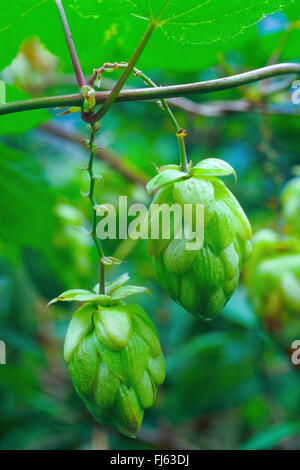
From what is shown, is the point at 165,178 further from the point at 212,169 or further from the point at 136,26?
the point at 136,26

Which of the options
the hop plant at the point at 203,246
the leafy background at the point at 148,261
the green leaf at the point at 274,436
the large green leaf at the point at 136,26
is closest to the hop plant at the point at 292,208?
the leafy background at the point at 148,261

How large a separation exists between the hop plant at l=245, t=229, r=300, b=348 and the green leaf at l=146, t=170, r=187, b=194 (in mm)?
470

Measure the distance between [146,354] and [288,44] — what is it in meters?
0.78

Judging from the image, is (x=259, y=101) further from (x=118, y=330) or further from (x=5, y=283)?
(x=5, y=283)

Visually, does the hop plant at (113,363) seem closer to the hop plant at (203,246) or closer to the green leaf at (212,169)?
the hop plant at (203,246)

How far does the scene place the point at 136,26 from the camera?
26.6 inches

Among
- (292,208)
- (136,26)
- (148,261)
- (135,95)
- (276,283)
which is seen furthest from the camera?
(148,261)

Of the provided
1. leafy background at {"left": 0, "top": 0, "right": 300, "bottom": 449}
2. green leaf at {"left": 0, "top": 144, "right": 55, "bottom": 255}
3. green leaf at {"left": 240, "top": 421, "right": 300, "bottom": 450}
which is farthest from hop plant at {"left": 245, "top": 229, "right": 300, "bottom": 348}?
green leaf at {"left": 0, "top": 144, "right": 55, "bottom": 255}

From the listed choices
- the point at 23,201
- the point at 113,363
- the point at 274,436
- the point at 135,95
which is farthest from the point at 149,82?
the point at 274,436

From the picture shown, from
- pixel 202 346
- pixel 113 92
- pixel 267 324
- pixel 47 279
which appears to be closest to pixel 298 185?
pixel 267 324

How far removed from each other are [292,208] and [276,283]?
26 centimetres

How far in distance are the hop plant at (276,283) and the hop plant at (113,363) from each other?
45 cm

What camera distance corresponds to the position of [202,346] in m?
1.33

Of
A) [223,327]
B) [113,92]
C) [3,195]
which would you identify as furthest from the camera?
[223,327]
